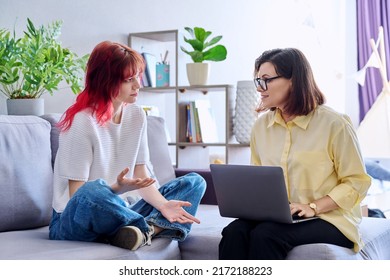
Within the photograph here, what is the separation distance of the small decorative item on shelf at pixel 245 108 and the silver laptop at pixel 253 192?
4.46 feet

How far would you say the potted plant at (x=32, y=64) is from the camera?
2410 mm

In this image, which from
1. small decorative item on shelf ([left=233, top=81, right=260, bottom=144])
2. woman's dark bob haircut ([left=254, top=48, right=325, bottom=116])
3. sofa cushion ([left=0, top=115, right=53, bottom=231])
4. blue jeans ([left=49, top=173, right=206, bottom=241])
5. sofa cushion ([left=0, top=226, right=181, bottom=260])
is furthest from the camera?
small decorative item on shelf ([left=233, top=81, right=260, bottom=144])

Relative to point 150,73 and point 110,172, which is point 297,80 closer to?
point 110,172

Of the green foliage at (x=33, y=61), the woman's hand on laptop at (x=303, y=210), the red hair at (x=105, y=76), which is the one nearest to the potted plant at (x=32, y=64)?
the green foliage at (x=33, y=61)

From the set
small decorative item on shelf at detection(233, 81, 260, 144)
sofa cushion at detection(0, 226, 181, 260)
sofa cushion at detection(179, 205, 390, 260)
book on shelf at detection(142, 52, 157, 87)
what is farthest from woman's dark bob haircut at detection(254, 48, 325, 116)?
book on shelf at detection(142, 52, 157, 87)

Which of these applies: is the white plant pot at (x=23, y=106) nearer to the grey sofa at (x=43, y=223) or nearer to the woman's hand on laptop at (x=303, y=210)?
the grey sofa at (x=43, y=223)

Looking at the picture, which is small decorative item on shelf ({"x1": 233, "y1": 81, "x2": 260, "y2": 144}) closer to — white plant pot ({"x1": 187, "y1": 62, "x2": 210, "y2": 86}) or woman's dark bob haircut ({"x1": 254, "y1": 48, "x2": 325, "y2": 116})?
white plant pot ({"x1": 187, "y1": 62, "x2": 210, "y2": 86})

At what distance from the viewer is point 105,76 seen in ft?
6.61

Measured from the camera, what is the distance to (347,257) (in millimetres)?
1840

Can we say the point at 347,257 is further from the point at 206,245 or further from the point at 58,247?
the point at 58,247

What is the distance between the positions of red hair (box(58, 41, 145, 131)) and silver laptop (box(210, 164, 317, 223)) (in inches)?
16.0

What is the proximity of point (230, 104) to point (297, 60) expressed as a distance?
1.38 meters

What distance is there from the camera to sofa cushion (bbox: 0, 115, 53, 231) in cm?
208
